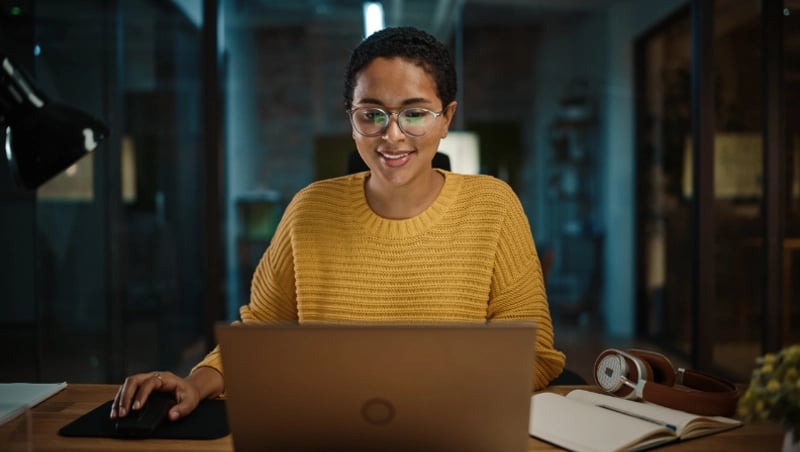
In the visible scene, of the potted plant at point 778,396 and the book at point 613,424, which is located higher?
the potted plant at point 778,396

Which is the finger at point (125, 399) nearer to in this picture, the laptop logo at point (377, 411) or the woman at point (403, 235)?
the woman at point (403, 235)

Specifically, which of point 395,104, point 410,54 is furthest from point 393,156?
point 410,54

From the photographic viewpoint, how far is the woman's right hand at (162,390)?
1.13m

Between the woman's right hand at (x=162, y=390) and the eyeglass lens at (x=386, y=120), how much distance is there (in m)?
0.57

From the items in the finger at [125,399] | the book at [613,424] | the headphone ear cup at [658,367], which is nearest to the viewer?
the book at [613,424]

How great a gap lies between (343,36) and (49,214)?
1.95 meters

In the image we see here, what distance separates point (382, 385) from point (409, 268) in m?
0.68

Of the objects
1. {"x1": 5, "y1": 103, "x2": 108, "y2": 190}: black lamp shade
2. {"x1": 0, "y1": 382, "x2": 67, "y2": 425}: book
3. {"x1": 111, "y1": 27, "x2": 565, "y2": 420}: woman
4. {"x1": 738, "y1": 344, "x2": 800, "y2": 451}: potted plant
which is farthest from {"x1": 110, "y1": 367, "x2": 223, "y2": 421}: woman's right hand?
{"x1": 738, "y1": 344, "x2": 800, "y2": 451}: potted plant

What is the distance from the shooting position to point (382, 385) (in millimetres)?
803

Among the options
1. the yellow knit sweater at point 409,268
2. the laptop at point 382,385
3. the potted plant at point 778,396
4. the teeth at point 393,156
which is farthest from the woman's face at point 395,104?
the potted plant at point 778,396

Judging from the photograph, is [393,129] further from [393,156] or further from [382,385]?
[382,385]

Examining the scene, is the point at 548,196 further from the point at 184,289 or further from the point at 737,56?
the point at 184,289

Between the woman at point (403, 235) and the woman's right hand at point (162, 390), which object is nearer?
the woman's right hand at point (162, 390)

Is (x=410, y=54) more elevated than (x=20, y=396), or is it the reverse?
(x=410, y=54)
